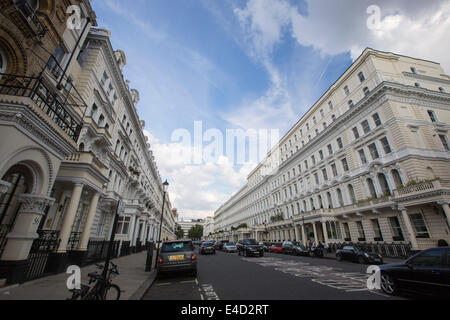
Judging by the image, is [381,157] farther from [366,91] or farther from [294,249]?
[294,249]

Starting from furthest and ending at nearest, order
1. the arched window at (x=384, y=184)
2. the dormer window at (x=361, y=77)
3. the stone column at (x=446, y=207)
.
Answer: the dormer window at (x=361, y=77), the arched window at (x=384, y=184), the stone column at (x=446, y=207)

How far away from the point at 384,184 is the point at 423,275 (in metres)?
20.7

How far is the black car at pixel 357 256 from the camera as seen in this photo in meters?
15.2

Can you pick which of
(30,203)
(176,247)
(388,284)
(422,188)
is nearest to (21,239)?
(30,203)

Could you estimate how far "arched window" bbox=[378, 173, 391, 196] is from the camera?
21.8 m

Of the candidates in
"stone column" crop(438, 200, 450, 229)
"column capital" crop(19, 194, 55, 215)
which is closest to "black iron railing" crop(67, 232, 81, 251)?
"column capital" crop(19, 194, 55, 215)

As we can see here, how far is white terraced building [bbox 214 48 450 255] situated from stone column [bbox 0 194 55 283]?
24770 mm

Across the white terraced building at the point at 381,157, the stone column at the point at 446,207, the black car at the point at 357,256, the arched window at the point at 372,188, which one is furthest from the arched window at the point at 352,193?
the black car at the point at 357,256

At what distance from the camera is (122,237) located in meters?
22.5

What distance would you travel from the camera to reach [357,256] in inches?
634

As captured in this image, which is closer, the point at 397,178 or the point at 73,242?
the point at 73,242

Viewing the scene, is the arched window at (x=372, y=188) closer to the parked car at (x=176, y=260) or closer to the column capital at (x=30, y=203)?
the parked car at (x=176, y=260)

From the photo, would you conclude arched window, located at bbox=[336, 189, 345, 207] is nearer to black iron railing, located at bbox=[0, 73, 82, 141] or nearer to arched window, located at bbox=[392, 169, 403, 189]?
arched window, located at bbox=[392, 169, 403, 189]
